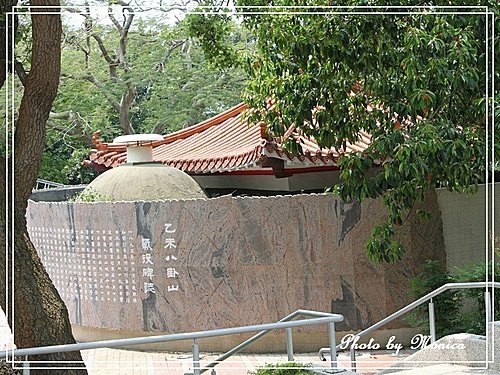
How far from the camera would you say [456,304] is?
717 cm

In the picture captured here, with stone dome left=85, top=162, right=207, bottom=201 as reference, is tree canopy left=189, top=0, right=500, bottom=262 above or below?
above

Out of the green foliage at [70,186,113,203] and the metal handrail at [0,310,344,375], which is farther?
the green foliage at [70,186,113,203]

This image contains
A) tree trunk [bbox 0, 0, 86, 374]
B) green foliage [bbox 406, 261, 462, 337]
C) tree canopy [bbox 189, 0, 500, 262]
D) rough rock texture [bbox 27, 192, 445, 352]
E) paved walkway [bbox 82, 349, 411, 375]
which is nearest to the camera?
tree trunk [bbox 0, 0, 86, 374]

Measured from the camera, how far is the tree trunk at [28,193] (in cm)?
498

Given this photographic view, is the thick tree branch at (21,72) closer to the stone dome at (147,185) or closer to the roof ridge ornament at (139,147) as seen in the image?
the stone dome at (147,185)

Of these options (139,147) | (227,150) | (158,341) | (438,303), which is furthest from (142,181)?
(158,341)

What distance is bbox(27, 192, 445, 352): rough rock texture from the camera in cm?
774

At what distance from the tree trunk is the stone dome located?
12.1 ft

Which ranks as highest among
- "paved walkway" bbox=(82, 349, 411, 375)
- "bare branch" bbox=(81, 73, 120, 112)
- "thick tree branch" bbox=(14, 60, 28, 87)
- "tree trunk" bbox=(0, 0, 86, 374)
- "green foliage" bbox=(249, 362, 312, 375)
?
"bare branch" bbox=(81, 73, 120, 112)

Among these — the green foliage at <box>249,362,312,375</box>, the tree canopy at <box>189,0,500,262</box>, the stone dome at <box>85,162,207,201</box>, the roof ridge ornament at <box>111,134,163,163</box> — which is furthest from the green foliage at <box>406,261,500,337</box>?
the roof ridge ornament at <box>111,134,163,163</box>

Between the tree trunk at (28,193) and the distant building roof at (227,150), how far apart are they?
259 cm

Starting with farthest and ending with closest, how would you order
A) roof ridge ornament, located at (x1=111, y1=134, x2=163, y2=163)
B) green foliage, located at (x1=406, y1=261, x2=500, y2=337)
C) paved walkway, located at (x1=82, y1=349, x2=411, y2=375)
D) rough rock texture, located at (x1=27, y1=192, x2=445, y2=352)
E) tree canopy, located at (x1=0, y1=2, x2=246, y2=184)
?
1. tree canopy, located at (x1=0, y1=2, x2=246, y2=184)
2. roof ridge ornament, located at (x1=111, y1=134, x2=163, y2=163)
3. rough rock texture, located at (x1=27, y1=192, x2=445, y2=352)
4. paved walkway, located at (x1=82, y1=349, x2=411, y2=375)
5. green foliage, located at (x1=406, y1=261, x2=500, y2=337)

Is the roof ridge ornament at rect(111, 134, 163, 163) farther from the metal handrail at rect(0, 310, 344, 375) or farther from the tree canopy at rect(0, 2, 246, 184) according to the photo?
the metal handrail at rect(0, 310, 344, 375)

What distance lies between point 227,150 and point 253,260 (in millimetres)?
1195
